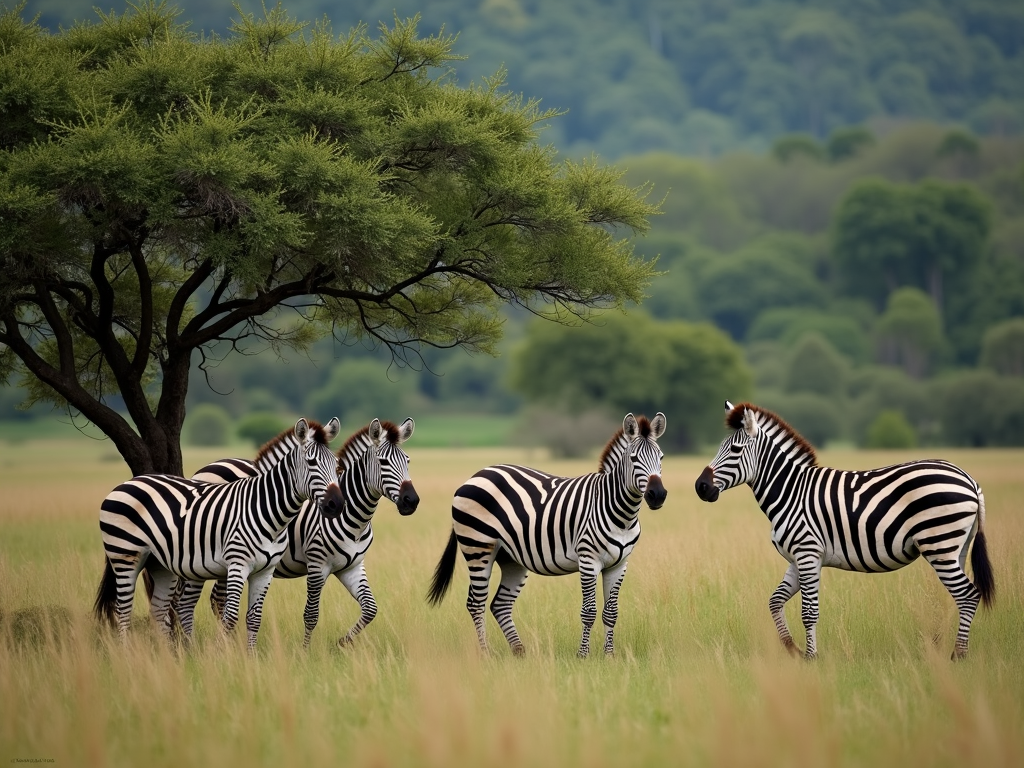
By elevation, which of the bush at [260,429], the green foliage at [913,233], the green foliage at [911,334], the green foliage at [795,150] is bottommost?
the bush at [260,429]

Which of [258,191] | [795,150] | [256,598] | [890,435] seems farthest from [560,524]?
[795,150]

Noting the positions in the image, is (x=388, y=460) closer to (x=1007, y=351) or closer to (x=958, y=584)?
(x=958, y=584)

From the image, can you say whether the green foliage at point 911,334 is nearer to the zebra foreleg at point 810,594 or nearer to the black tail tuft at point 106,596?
the zebra foreleg at point 810,594

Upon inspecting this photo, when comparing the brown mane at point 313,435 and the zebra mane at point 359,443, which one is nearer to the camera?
the brown mane at point 313,435

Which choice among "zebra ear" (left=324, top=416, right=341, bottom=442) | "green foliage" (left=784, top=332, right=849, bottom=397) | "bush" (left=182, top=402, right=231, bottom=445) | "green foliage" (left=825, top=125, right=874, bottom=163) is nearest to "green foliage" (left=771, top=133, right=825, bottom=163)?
"green foliage" (left=825, top=125, right=874, bottom=163)

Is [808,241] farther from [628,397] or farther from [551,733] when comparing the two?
[551,733]

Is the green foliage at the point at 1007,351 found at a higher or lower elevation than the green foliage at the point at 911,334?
lower

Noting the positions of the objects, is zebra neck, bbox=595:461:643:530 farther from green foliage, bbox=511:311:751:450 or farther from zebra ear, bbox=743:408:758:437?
green foliage, bbox=511:311:751:450

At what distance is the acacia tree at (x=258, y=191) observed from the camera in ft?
41.0

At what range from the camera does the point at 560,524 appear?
11117 millimetres

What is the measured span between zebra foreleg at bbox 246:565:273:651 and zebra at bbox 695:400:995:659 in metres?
4.26

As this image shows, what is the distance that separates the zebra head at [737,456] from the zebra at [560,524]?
61cm

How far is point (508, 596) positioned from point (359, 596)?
1540 mm

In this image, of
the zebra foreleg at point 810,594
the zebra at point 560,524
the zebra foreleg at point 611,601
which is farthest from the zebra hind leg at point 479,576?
the zebra foreleg at point 810,594
